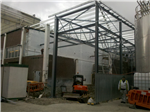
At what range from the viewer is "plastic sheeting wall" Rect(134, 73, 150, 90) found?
8.76 meters

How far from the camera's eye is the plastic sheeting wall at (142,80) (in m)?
8.76

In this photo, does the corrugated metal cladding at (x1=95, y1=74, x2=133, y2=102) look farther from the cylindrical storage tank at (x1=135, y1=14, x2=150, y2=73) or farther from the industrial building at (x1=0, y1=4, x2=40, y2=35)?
the industrial building at (x1=0, y1=4, x2=40, y2=35)

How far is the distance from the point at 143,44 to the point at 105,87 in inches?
148

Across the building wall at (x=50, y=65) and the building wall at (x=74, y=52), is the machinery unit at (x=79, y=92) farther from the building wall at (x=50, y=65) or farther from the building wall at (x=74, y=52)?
the building wall at (x=74, y=52)

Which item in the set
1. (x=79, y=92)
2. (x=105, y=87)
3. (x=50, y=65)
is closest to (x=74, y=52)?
(x=50, y=65)

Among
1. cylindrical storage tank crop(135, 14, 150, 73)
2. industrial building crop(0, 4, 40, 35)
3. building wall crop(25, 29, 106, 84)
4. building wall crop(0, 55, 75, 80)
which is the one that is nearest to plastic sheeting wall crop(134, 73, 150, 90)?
cylindrical storage tank crop(135, 14, 150, 73)

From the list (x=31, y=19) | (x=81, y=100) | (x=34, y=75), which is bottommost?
(x=81, y=100)

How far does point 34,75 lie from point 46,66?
2409 mm

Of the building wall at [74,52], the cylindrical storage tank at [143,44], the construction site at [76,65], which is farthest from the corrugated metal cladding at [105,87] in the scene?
the building wall at [74,52]

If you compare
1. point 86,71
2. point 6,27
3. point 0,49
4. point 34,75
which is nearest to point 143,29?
point 34,75

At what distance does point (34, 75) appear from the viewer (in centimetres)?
1881

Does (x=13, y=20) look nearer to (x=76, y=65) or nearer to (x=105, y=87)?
(x=76, y=65)

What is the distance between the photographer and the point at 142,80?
29.4ft

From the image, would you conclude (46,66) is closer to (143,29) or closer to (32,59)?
(32,59)
